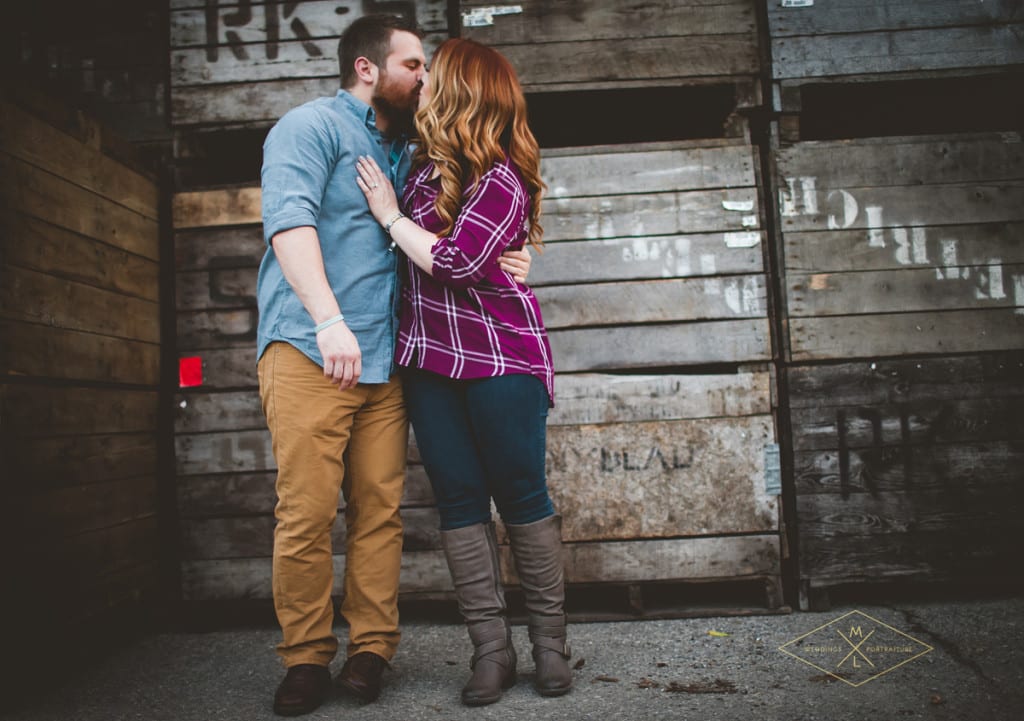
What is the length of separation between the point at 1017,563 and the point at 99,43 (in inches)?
178

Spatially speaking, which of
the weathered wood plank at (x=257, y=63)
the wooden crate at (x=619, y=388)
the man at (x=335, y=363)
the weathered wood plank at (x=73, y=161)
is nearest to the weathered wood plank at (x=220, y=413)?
the wooden crate at (x=619, y=388)

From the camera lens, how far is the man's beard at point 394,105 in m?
2.20

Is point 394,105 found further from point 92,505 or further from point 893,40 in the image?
point 893,40

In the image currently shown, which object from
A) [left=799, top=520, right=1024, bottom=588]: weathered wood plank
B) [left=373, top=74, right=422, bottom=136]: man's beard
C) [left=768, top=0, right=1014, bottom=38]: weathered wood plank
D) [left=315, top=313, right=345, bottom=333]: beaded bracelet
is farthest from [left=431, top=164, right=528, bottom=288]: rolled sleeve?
[left=799, top=520, right=1024, bottom=588]: weathered wood plank

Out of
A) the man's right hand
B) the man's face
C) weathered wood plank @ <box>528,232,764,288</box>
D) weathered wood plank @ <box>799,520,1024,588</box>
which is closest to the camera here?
the man's right hand

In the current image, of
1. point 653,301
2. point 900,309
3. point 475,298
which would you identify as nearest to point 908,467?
point 900,309

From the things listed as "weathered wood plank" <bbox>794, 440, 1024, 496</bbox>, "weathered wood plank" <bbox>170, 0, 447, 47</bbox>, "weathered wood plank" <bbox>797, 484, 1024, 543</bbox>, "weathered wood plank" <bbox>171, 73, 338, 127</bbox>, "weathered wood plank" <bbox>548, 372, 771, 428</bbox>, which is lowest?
"weathered wood plank" <bbox>797, 484, 1024, 543</bbox>

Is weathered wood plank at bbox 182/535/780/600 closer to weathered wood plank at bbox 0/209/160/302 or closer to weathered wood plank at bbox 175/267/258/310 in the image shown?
weathered wood plank at bbox 175/267/258/310

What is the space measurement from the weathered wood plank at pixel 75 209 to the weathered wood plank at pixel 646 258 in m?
1.63

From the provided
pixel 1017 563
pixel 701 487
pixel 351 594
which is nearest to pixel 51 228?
pixel 351 594

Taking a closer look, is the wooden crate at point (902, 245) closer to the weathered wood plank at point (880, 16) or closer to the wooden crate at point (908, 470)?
the wooden crate at point (908, 470)

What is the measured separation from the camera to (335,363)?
1912 mm

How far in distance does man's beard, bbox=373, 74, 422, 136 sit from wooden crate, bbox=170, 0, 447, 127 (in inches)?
37.0

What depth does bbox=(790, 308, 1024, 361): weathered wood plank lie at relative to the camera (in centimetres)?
289
